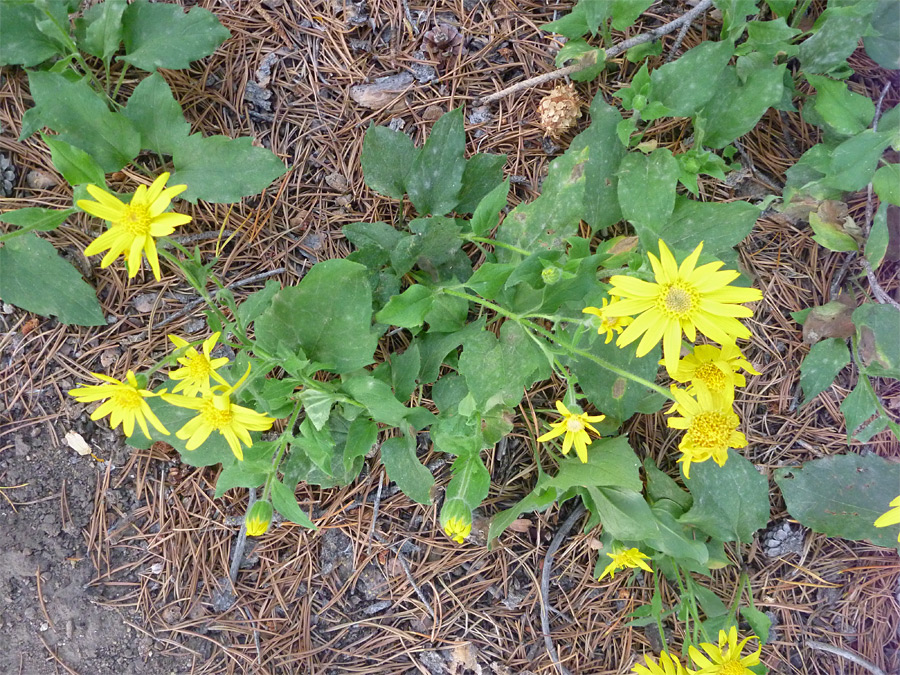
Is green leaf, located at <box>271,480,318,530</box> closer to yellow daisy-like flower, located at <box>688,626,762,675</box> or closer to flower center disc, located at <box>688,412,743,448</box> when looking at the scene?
flower center disc, located at <box>688,412,743,448</box>

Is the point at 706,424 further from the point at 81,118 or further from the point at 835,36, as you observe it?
the point at 81,118

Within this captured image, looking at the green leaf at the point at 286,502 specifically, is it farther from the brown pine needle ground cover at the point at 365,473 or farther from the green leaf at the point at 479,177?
the green leaf at the point at 479,177

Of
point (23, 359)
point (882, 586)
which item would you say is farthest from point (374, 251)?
point (882, 586)

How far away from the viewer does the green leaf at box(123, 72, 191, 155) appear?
1832mm

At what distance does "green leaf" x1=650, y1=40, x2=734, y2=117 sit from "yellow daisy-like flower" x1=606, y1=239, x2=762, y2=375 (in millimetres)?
666

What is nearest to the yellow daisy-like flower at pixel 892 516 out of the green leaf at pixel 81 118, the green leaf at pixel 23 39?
the green leaf at pixel 81 118

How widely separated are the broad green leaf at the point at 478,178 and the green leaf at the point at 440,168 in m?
0.05

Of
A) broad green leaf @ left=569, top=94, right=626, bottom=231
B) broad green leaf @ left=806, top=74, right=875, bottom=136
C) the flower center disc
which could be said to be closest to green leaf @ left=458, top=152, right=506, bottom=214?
broad green leaf @ left=569, top=94, right=626, bottom=231

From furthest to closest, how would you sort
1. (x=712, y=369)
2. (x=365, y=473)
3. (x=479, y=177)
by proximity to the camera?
(x=365, y=473), (x=479, y=177), (x=712, y=369)

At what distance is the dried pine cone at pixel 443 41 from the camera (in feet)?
6.72

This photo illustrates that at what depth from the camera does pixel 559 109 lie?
6.57 ft

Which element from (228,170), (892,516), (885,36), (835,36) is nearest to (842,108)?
(835,36)

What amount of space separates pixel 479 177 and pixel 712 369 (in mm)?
955

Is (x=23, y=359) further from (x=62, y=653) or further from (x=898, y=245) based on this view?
(x=898, y=245)
